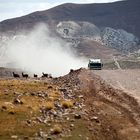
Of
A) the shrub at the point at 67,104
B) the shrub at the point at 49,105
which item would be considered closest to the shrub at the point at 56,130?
the shrub at the point at 49,105

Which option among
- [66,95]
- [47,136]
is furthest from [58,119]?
[66,95]

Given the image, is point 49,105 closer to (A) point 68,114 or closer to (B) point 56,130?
(A) point 68,114

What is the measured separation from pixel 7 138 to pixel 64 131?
13.5 ft

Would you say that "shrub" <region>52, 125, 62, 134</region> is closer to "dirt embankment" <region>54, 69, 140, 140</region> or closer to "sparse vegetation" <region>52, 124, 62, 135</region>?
"sparse vegetation" <region>52, 124, 62, 135</region>

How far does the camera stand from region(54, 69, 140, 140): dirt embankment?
3577cm

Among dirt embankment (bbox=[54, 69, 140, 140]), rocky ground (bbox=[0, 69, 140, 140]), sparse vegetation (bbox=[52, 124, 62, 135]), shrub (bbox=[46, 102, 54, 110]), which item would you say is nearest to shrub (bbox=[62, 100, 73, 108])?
rocky ground (bbox=[0, 69, 140, 140])

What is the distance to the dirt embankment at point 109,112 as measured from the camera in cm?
3577

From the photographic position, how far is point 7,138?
109 feet

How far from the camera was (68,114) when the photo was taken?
3944 cm

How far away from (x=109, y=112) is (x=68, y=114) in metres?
3.72

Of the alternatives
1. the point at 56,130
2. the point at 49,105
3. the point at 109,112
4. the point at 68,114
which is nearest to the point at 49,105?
the point at 49,105

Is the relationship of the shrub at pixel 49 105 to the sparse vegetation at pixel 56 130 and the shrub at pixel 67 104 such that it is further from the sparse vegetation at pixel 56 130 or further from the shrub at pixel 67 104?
the sparse vegetation at pixel 56 130

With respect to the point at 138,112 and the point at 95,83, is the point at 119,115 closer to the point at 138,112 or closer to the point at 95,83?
the point at 138,112

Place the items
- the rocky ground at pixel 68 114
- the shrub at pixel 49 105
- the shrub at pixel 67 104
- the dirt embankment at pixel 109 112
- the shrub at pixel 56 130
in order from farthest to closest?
the shrub at pixel 67 104, the shrub at pixel 49 105, the dirt embankment at pixel 109 112, the rocky ground at pixel 68 114, the shrub at pixel 56 130
